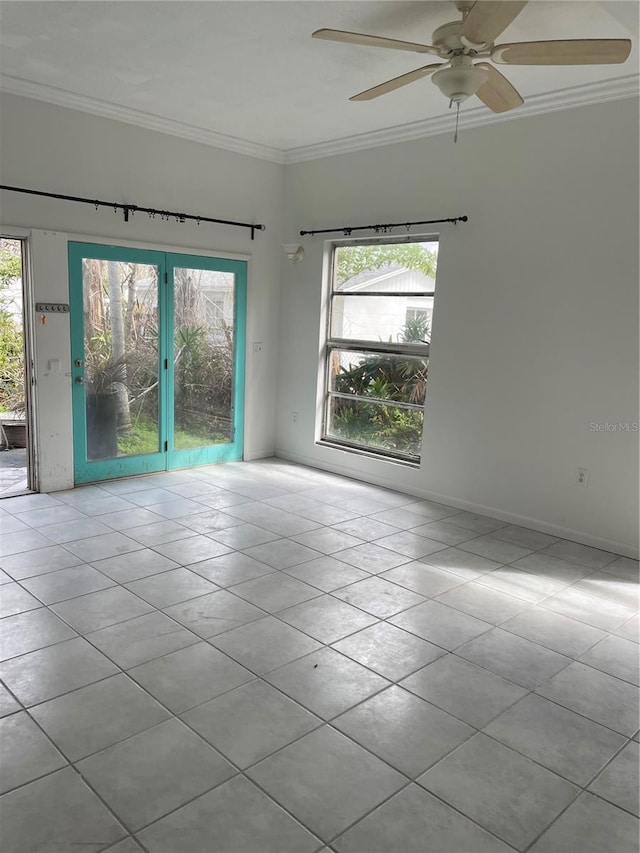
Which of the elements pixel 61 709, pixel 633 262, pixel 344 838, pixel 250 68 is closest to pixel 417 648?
pixel 344 838

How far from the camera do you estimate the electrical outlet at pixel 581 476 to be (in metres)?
4.06

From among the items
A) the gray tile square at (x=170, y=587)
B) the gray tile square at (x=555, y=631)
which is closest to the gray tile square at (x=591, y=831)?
the gray tile square at (x=555, y=631)

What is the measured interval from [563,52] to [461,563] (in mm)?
2626

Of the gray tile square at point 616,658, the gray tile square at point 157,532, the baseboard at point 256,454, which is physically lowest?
the gray tile square at point 616,658

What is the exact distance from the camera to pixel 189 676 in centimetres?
246

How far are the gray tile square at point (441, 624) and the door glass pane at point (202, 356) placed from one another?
10.2 ft

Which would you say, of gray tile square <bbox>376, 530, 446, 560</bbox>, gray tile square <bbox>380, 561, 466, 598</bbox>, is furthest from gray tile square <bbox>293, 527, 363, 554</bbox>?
gray tile square <bbox>380, 561, 466, 598</bbox>

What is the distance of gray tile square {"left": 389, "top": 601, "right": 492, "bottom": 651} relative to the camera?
284 centimetres

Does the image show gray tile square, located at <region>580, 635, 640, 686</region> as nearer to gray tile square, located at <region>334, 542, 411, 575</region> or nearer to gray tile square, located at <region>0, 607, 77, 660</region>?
gray tile square, located at <region>334, 542, 411, 575</region>

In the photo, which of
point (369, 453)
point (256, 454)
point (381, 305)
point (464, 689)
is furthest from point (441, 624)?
point (256, 454)

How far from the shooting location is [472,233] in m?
4.49

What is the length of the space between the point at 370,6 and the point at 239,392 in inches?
140

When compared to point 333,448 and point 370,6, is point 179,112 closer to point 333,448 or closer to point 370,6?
point 370,6

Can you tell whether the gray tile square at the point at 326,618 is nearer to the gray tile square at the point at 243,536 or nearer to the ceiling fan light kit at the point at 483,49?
the gray tile square at the point at 243,536
